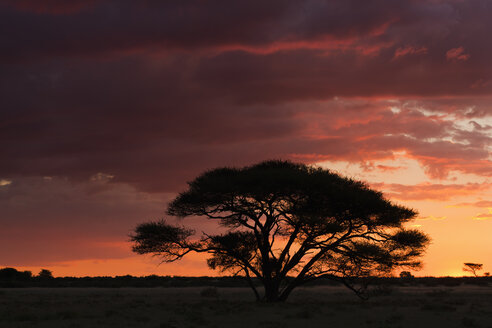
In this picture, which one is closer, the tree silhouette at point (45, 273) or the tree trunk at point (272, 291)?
the tree trunk at point (272, 291)

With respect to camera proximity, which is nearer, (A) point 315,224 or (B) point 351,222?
(A) point 315,224

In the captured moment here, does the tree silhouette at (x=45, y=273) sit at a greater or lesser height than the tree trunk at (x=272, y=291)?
greater

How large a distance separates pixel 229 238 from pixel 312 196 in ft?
22.1

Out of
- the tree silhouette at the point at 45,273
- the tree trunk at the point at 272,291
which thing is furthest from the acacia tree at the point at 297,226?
the tree silhouette at the point at 45,273

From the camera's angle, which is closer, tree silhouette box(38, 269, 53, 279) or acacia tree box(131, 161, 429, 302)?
acacia tree box(131, 161, 429, 302)

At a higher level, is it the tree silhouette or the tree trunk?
the tree silhouette

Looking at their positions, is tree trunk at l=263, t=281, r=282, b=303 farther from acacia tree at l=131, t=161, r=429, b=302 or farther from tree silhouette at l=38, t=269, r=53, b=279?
tree silhouette at l=38, t=269, r=53, b=279

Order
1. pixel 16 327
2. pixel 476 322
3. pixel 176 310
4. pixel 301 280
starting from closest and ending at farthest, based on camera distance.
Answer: pixel 16 327 → pixel 476 322 → pixel 176 310 → pixel 301 280

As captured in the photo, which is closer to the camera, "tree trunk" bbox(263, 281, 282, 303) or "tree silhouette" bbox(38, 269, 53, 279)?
"tree trunk" bbox(263, 281, 282, 303)

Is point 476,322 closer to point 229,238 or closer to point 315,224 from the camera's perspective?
point 315,224

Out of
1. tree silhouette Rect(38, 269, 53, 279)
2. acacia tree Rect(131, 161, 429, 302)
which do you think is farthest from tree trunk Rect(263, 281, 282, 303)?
tree silhouette Rect(38, 269, 53, 279)

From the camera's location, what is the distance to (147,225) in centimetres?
4047

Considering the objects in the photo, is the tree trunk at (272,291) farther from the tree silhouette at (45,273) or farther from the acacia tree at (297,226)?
the tree silhouette at (45,273)

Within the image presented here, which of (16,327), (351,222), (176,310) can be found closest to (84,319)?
(16,327)
